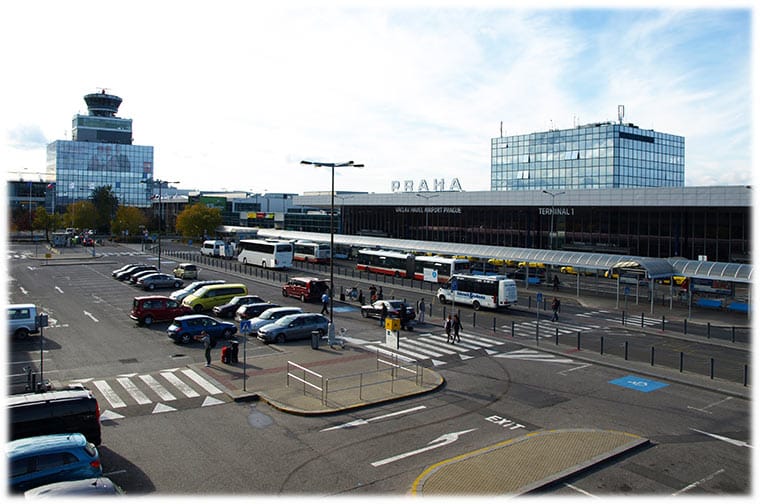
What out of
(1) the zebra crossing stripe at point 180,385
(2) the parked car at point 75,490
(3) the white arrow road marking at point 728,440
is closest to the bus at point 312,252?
(1) the zebra crossing stripe at point 180,385

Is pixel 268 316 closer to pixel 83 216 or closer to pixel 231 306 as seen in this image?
pixel 231 306

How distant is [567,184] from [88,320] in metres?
102

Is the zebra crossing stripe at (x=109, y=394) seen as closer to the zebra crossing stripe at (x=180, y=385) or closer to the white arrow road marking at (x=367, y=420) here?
the zebra crossing stripe at (x=180, y=385)

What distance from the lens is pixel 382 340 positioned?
32.3 metres

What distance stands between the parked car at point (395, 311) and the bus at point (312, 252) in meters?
36.8

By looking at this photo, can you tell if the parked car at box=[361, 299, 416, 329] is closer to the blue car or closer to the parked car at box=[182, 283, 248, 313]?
the parked car at box=[182, 283, 248, 313]

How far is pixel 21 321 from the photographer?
30.8 m

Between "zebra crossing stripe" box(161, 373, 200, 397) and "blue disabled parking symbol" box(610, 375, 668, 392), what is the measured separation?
16587mm

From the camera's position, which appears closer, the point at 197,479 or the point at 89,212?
the point at 197,479

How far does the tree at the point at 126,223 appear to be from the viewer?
118 metres

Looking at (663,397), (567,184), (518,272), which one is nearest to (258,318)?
(663,397)

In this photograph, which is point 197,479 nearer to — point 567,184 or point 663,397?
point 663,397

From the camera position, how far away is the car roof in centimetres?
1343

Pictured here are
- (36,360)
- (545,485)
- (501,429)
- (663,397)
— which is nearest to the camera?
(545,485)
